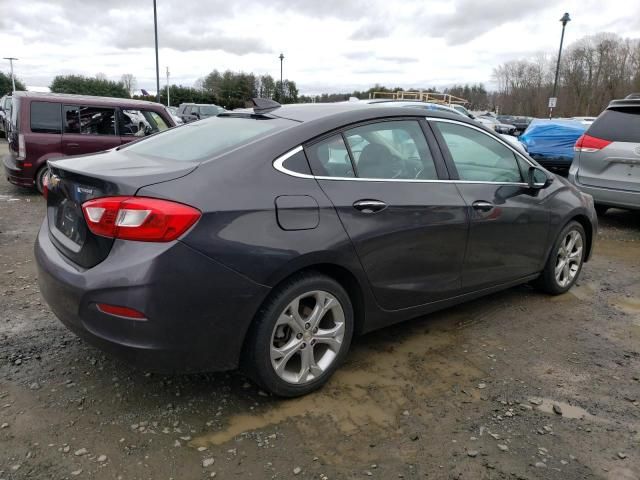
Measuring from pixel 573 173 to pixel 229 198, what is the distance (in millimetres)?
6318

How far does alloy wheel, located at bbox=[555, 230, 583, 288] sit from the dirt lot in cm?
69

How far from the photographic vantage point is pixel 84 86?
205 feet

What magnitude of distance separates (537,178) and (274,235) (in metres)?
2.50

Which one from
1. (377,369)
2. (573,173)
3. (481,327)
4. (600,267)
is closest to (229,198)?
(377,369)

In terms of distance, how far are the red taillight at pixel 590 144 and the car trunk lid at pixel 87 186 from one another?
20.2 ft

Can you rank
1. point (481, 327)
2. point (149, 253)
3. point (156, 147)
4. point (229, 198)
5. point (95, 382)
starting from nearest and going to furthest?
1. point (149, 253)
2. point (229, 198)
3. point (95, 382)
4. point (156, 147)
5. point (481, 327)

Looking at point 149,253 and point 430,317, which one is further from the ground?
point 149,253

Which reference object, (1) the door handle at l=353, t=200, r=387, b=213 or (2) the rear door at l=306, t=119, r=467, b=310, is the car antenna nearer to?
(2) the rear door at l=306, t=119, r=467, b=310

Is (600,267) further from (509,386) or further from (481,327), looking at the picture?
(509,386)

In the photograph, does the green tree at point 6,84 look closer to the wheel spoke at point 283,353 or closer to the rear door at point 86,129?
the rear door at point 86,129

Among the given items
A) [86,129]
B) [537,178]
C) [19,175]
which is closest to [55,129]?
[86,129]

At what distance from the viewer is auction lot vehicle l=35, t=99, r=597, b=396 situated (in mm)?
2340

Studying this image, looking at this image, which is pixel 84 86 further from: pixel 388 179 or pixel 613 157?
pixel 388 179

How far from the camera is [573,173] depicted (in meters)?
7.31
